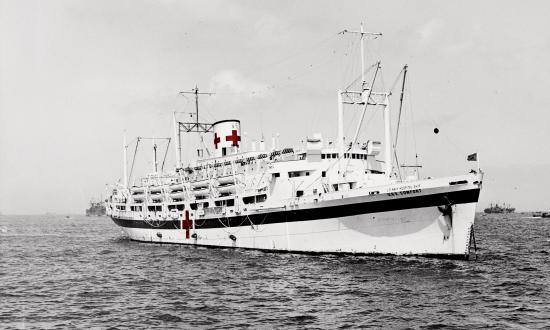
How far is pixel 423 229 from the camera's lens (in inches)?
1000

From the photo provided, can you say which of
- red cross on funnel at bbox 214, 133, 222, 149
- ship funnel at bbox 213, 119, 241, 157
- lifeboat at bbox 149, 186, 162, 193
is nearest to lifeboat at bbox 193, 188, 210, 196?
ship funnel at bbox 213, 119, 241, 157

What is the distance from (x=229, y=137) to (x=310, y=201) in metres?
13.9

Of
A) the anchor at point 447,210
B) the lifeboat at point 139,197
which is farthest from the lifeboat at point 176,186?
the anchor at point 447,210

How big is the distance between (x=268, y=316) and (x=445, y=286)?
7.67 m

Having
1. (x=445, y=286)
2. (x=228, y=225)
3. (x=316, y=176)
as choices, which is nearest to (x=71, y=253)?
(x=228, y=225)

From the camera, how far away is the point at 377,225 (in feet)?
87.1

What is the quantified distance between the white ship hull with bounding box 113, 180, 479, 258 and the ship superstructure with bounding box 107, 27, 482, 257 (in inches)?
1.9

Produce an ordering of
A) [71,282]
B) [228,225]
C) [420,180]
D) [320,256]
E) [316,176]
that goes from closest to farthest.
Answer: [71,282] → [420,180] → [320,256] → [316,176] → [228,225]

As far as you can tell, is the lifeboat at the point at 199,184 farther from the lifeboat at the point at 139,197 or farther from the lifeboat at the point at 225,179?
the lifeboat at the point at 139,197

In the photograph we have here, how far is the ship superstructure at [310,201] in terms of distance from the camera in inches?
988

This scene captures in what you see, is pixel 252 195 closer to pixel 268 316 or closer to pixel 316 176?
pixel 316 176

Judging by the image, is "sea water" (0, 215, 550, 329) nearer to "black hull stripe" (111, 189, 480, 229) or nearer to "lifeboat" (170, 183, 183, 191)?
"black hull stripe" (111, 189, 480, 229)

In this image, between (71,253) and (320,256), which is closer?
(320,256)

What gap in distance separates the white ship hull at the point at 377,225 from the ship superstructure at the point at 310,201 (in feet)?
0.16
